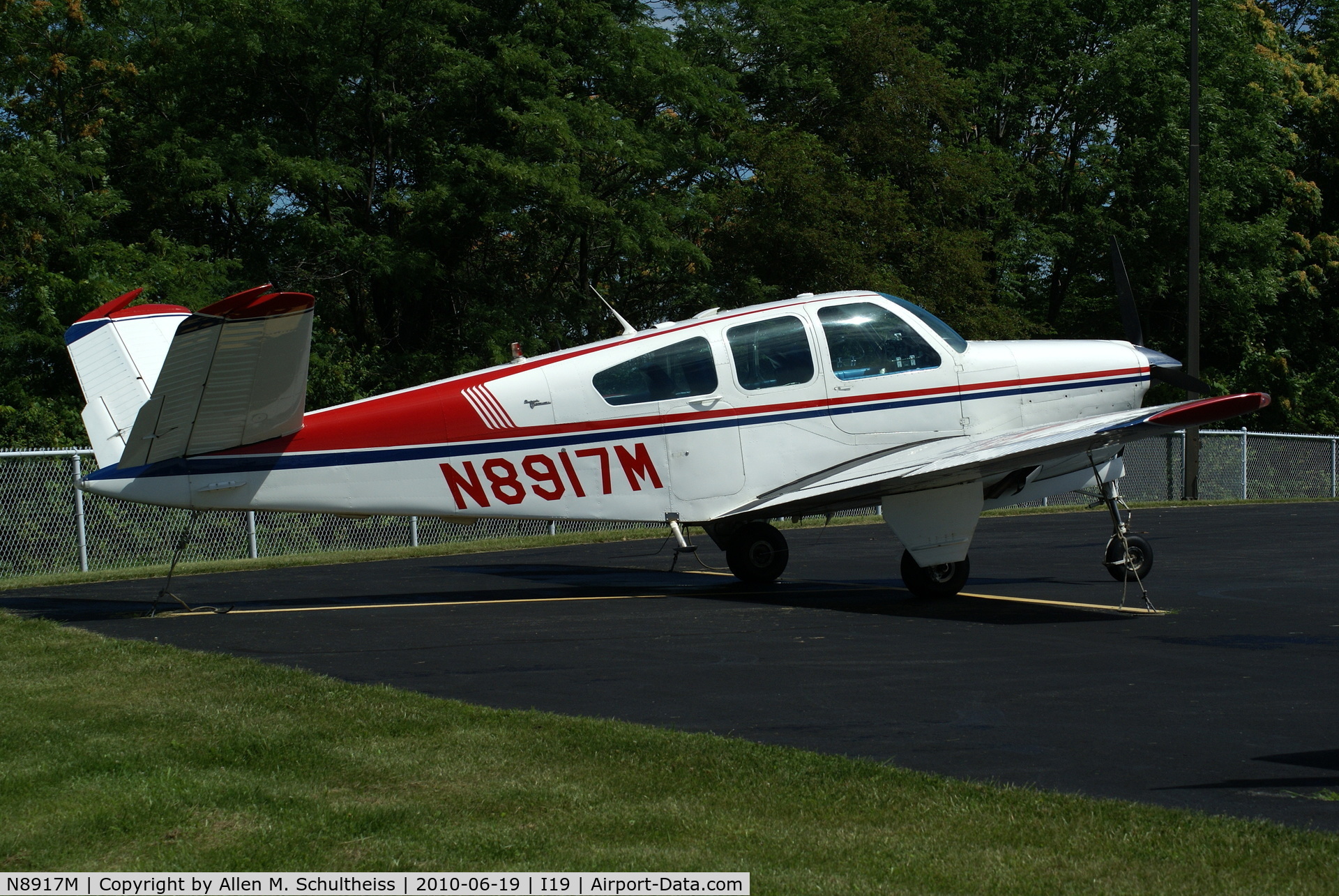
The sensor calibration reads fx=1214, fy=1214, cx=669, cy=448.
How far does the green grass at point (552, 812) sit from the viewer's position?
4.36m

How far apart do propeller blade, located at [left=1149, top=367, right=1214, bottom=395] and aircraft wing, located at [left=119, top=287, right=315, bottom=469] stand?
332 inches

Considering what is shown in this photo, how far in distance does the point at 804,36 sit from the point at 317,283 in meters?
16.3

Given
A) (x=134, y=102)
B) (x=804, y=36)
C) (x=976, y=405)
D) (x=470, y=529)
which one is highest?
(x=804, y=36)

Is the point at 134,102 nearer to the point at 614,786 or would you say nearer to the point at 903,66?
the point at 903,66

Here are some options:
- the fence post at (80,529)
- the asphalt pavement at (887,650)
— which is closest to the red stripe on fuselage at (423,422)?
the asphalt pavement at (887,650)

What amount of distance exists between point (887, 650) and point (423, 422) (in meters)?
4.82

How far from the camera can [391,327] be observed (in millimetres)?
31859

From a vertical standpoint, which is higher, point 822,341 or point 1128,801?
point 822,341

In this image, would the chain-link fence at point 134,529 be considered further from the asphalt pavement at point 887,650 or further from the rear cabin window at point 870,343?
the rear cabin window at point 870,343

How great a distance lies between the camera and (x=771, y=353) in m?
11.9

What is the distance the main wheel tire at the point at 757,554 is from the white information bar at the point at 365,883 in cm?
902

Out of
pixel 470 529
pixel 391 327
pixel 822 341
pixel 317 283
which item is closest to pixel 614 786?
pixel 822 341

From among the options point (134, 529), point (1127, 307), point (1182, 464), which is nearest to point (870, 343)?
point (1127, 307)

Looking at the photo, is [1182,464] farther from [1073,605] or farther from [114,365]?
[114,365]
